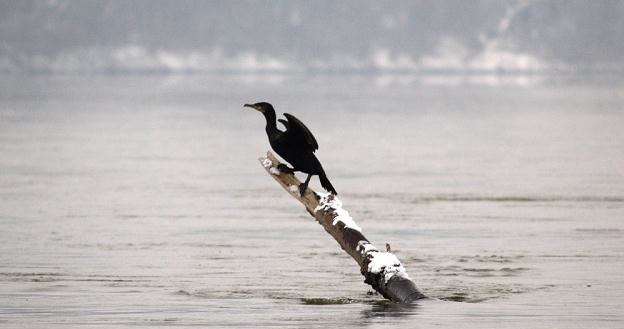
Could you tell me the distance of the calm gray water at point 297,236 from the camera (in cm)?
1677

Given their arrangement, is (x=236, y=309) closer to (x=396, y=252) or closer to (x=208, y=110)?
(x=396, y=252)

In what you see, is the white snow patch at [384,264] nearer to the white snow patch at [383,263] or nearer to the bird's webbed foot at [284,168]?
the white snow patch at [383,263]

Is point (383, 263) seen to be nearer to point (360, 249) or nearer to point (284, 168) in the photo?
point (360, 249)

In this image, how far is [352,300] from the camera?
17.5 meters

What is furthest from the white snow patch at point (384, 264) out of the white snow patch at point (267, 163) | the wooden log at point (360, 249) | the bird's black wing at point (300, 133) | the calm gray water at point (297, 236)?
the white snow patch at point (267, 163)

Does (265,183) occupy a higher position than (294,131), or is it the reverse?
(265,183)

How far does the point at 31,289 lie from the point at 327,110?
67.3 m

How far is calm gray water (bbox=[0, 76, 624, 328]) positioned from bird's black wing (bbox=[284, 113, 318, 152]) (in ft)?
5.53

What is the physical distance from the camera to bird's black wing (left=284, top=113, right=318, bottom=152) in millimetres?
16406

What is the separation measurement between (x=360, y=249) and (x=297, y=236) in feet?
23.3

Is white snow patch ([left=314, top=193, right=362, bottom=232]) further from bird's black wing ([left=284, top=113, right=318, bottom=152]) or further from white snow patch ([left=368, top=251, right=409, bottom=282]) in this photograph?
bird's black wing ([left=284, top=113, right=318, bottom=152])

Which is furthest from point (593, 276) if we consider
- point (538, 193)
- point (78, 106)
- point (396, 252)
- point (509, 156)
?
point (78, 106)

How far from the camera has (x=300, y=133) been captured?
54.1 feet

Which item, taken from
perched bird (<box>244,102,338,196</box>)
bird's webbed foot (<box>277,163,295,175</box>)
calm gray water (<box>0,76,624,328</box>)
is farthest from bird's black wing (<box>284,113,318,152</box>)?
calm gray water (<box>0,76,624,328</box>)
